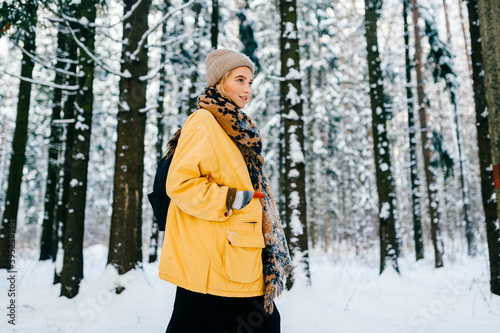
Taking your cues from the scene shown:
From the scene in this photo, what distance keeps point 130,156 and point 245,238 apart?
520cm

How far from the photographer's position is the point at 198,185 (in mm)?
1682

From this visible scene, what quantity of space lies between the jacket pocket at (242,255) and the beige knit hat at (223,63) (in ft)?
3.19

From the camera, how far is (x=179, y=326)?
1718mm

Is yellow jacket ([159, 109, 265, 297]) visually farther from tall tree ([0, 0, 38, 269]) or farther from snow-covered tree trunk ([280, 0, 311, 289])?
tall tree ([0, 0, 38, 269])

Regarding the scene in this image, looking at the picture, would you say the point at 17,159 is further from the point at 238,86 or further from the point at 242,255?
the point at 242,255

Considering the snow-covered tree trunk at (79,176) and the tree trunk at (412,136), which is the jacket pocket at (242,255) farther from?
the tree trunk at (412,136)

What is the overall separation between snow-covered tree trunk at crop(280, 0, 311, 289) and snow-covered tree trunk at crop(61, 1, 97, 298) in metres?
4.06

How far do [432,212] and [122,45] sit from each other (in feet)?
38.7

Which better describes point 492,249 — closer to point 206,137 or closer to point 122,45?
point 206,137

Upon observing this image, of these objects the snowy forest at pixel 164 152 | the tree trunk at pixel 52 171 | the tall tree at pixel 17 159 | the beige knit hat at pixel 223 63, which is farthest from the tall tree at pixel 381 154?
the tall tree at pixel 17 159

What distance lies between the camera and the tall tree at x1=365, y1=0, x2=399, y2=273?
939cm

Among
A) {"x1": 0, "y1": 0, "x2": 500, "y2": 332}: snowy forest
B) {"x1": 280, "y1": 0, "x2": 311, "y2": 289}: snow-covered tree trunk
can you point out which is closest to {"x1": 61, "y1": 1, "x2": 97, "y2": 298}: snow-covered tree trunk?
{"x1": 0, "y1": 0, "x2": 500, "y2": 332}: snowy forest

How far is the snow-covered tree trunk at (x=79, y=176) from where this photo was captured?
6.54m

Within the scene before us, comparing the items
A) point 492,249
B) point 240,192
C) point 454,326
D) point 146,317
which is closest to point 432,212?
point 492,249
